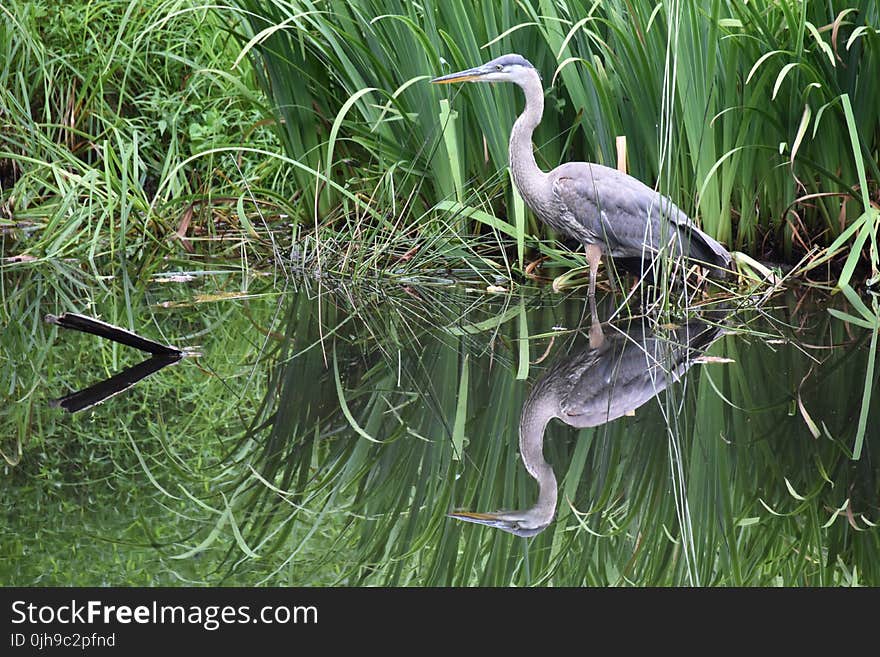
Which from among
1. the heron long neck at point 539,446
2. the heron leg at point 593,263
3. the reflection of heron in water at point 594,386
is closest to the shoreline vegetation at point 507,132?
the heron leg at point 593,263

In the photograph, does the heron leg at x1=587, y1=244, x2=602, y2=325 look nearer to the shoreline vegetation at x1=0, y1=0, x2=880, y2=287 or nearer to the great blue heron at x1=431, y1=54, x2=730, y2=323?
the great blue heron at x1=431, y1=54, x2=730, y2=323

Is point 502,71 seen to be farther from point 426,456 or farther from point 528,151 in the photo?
point 426,456

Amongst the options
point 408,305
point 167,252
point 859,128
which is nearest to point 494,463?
point 408,305

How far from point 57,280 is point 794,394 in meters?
3.11

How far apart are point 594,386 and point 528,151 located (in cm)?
156

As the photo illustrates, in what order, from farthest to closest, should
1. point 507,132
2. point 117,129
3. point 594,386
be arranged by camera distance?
point 117,129, point 507,132, point 594,386

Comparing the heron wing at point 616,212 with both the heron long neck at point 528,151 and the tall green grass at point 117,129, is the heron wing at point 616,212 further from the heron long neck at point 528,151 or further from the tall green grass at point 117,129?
the tall green grass at point 117,129

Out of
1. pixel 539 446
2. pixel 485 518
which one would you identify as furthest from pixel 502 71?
pixel 485 518

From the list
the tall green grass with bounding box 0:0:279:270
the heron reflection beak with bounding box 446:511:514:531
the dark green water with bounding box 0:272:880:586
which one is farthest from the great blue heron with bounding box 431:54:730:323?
the heron reflection beak with bounding box 446:511:514:531

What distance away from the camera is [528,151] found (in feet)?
14.9

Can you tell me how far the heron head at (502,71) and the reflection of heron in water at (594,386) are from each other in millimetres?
1090

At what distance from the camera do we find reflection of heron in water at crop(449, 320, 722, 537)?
7.64 feet

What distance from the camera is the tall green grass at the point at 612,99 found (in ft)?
14.5

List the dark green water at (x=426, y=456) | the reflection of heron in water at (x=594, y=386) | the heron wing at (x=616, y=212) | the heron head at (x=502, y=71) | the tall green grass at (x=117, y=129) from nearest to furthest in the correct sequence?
1. the dark green water at (x=426, y=456)
2. the reflection of heron in water at (x=594, y=386)
3. the heron wing at (x=616, y=212)
4. the heron head at (x=502, y=71)
5. the tall green grass at (x=117, y=129)
